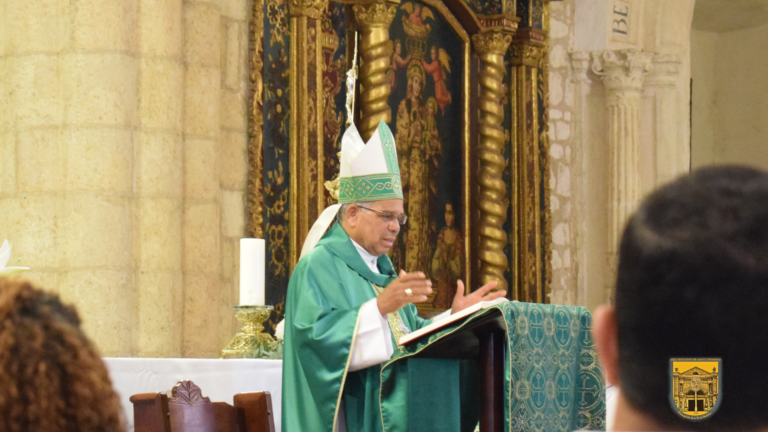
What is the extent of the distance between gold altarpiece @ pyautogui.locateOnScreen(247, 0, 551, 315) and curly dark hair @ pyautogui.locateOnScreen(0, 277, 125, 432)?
16.6 feet

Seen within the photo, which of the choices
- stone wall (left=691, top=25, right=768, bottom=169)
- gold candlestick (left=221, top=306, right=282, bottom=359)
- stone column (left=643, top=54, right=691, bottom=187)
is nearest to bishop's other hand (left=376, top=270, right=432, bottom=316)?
gold candlestick (left=221, top=306, right=282, bottom=359)

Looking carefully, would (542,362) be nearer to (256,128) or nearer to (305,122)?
(256,128)

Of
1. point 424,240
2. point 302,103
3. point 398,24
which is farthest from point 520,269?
point 302,103

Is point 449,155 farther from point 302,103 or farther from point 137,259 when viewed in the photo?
point 137,259

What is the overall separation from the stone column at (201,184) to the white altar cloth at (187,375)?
1374mm

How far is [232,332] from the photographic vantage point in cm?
595

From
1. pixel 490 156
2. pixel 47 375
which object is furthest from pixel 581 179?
pixel 47 375

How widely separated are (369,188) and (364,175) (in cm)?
8

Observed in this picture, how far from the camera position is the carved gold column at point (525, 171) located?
8.25 m

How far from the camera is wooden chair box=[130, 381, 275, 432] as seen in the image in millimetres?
2424

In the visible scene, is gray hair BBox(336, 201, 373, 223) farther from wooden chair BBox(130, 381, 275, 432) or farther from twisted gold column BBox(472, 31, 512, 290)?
twisted gold column BBox(472, 31, 512, 290)

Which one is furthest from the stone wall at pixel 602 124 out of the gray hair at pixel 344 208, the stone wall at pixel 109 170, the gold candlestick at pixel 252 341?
the gray hair at pixel 344 208

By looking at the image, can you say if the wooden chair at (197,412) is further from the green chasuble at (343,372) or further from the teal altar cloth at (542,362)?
the green chasuble at (343,372)

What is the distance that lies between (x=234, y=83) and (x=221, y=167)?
1.61 ft
